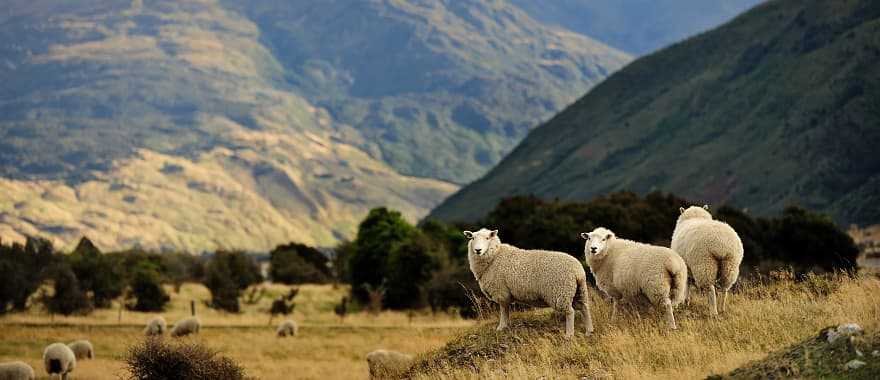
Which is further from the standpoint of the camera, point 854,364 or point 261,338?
point 261,338

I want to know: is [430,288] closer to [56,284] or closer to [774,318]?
[56,284]

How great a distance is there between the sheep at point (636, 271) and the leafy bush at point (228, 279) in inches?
2242

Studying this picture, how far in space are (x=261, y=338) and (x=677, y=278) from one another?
124 ft

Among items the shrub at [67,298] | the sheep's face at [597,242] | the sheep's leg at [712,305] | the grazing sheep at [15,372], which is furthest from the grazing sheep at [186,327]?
the sheep's leg at [712,305]

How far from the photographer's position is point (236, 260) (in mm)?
97188

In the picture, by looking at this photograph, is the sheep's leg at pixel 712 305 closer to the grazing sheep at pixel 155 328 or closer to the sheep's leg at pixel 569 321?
the sheep's leg at pixel 569 321

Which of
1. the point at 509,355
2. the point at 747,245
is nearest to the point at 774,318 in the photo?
the point at 509,355

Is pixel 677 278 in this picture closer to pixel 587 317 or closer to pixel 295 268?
pixel 587 317

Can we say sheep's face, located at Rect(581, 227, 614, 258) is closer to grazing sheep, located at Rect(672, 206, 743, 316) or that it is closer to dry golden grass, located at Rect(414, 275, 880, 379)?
dry golden grass, located at Rect(414, 275, 880, 379)

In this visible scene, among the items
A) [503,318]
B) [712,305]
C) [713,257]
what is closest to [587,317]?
[503,318]

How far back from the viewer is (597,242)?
74.0 feet

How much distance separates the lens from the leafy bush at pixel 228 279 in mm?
78938

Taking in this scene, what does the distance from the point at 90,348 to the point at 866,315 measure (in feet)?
119

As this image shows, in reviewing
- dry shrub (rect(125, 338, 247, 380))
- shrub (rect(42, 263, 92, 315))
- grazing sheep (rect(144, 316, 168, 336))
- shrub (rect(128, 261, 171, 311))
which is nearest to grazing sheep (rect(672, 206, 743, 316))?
dry shrub (rect(125, 338, 247, 380))
